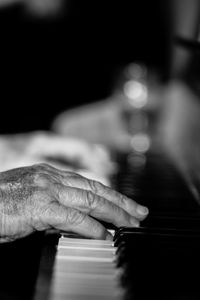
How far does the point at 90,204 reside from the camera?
117 centimetres

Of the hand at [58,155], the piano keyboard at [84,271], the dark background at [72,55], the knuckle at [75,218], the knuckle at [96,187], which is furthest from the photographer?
the dark background at [72,55]

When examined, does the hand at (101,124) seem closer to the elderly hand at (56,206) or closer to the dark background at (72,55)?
the dark background at (72,55)

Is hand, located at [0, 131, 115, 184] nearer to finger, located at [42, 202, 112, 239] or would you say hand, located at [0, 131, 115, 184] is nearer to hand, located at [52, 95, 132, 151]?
hand, located at [52, 95, 132, 151]

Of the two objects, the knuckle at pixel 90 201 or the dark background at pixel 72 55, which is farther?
the dark background at pixel 72 55

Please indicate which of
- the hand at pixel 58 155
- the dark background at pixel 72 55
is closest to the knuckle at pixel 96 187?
the hand at pixel 58 155

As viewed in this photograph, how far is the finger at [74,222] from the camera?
1110 mm

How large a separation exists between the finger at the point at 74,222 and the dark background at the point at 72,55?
4.74 meters

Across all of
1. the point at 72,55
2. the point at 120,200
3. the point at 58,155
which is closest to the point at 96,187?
the point at 120,200

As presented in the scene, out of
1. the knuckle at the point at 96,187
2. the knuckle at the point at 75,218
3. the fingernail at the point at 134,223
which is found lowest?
the fingernail at the point at 134,223

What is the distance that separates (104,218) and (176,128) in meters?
1.70

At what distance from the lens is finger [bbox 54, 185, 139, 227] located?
117 cm

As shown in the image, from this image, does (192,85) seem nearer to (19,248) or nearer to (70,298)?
(19,248)

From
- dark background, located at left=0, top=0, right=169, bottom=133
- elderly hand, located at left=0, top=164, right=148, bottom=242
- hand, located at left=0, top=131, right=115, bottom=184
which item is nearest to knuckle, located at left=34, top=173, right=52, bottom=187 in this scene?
elderly hand, located at left=0, top=164, right=148, bottom=242

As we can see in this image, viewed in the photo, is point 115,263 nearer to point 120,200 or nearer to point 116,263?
point 116,263
